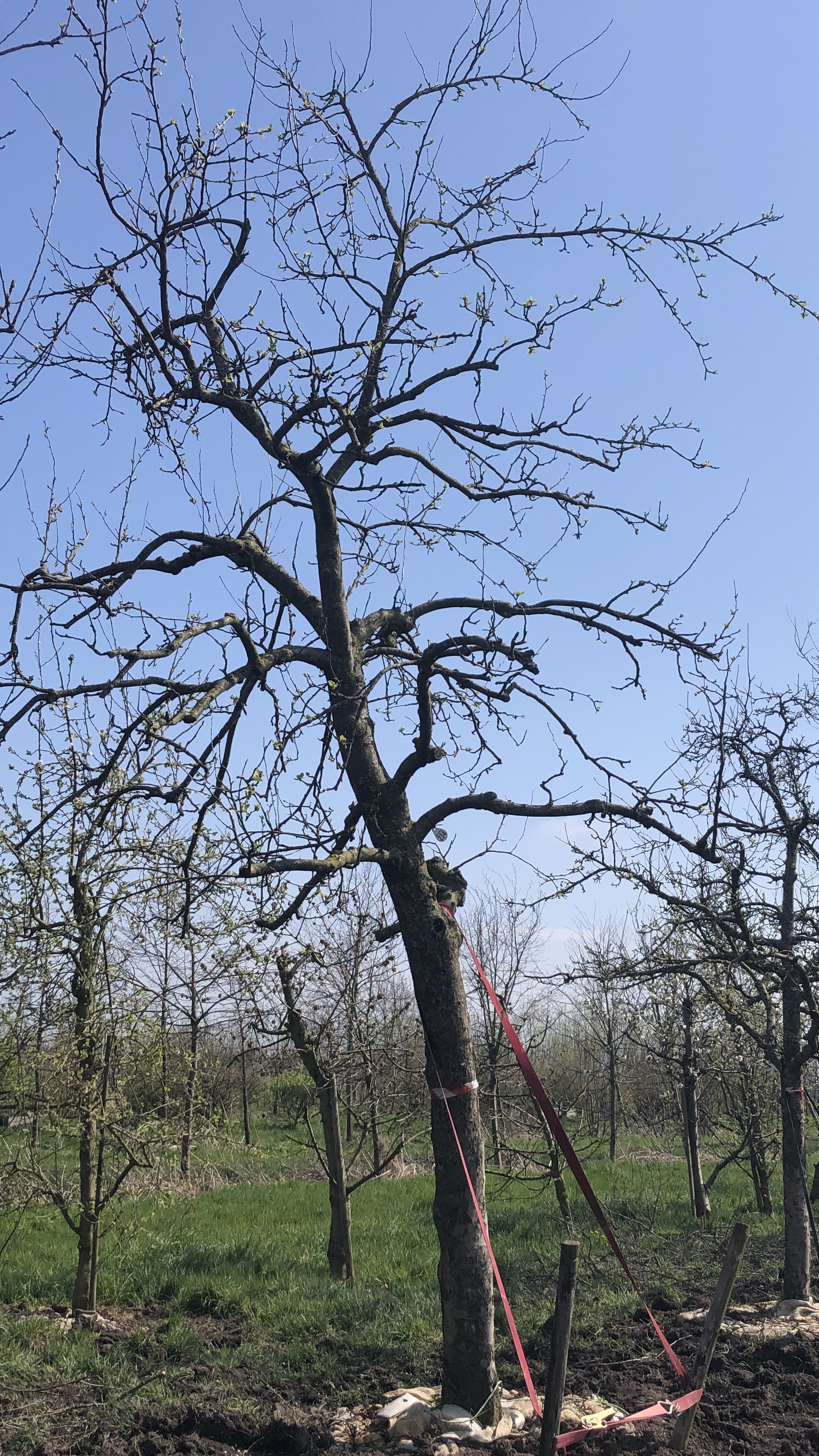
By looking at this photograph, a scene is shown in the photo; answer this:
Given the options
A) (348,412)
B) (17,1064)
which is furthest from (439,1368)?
(348,412)

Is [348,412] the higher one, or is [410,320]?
[410,320]

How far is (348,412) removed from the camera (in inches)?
192

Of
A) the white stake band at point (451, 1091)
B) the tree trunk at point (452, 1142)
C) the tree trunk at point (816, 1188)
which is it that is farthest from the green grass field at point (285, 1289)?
the white stake band at point (451, 1091)

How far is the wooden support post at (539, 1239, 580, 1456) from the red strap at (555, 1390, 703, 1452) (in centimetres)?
5

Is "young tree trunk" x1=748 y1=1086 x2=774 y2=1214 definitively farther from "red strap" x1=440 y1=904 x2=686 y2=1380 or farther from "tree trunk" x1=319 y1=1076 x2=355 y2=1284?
"red strap" x1=440 y1=904 x2=686 y2=1380

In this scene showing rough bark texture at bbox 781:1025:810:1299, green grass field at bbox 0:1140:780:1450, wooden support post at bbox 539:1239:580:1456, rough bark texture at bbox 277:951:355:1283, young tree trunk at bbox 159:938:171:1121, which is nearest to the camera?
wooden support post at bbox 539:1239:580:1456

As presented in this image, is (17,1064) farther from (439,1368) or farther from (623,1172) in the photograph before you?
(623,1172)

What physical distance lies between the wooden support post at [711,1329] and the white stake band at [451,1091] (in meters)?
1.40

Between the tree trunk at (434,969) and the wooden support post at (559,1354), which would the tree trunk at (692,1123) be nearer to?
the tree trunk at (434,969)

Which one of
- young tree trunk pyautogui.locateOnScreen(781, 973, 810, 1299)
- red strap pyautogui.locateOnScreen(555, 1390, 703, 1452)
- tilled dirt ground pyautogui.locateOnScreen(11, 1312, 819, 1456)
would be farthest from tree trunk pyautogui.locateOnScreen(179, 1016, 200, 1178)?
young tree trunk pyautogui.locateOnScreen(781, 973, 810, 1299)

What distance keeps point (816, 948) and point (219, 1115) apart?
4.87m

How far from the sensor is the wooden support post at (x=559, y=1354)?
3.81 meters

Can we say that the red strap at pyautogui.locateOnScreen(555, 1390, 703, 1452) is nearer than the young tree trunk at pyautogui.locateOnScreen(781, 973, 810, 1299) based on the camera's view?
Yes

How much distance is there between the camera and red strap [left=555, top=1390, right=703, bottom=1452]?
3906 mm
